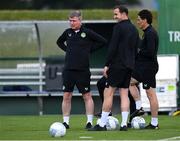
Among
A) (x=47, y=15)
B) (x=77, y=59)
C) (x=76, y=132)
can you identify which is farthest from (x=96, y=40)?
(x=47, y=15)

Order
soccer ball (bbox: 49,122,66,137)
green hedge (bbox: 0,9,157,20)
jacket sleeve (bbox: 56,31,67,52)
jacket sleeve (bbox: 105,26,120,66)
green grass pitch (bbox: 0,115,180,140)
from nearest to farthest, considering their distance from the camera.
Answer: green grass pitch (bbox: 0,115,180,140) → soccer ball (bbox: 49,122,66,137) → jacket sleeve (bbox: 105,26,120,66) → jacket sleeve (bbox: 56,31,67,52) → green hedge (bbox: 0,9,157,20)

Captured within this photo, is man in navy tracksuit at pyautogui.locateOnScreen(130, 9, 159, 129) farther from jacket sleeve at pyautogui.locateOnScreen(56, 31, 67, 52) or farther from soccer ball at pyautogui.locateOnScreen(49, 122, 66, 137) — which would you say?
soccer ball at pyautogui.locateOnScreen(49, 122, 66, 137)

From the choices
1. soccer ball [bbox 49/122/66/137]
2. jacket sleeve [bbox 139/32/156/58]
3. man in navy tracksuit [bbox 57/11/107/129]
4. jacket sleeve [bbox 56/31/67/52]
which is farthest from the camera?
jacket sleeve [bbox 56/31/67/52]

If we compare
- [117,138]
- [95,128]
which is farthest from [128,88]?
[117,138]

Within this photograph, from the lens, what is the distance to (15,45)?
1014 inches

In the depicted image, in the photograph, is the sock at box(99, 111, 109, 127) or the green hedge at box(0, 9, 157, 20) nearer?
the sock at box(99, 111, 109, 127)

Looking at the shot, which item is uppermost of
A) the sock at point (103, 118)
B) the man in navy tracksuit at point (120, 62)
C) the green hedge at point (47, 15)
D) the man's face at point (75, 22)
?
the green hedge at point (47, 15)

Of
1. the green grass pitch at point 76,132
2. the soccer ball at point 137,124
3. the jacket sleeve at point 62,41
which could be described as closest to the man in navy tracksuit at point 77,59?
the jacket sleeve at point 62,41

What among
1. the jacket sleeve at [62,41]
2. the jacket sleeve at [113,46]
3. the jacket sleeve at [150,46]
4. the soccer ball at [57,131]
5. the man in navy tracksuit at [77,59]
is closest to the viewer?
the soccer ball at [57,131]

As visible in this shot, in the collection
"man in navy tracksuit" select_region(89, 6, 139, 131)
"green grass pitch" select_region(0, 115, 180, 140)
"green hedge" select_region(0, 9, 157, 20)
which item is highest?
"green hedge" select_region(0, 9, 157, 20)

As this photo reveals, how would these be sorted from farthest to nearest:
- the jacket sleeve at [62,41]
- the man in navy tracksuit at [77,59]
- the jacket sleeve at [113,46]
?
the jacket sleeve at [62,41] → the man in navy tracksuit at [77,59] → the jacket sleeve at [113,46]

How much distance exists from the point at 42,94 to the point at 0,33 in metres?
2.89

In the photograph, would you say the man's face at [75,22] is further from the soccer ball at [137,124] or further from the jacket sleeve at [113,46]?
the soccer ball at [137,124]

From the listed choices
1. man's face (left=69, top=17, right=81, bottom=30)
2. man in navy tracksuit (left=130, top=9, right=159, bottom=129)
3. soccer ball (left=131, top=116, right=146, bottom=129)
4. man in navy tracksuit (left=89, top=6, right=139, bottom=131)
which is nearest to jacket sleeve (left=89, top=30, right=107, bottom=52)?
man's face (left=69, top=17, right=81, bottom=30)
